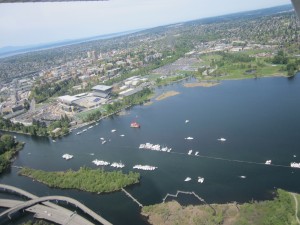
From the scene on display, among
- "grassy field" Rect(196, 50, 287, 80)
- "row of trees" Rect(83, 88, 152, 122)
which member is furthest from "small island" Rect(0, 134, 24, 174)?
"grassy field" Rect(196, 50, 287, 80)

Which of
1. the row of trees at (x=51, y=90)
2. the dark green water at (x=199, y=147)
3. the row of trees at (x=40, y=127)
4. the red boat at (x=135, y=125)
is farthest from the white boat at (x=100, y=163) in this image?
the row of trees at (x=51, y=90)

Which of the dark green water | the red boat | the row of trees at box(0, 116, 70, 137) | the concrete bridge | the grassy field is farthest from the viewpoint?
the grassy field

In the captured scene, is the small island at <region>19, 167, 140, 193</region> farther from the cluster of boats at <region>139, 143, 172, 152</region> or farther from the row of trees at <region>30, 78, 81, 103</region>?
the row of trees at <region>30, 78, 81, 103</region>

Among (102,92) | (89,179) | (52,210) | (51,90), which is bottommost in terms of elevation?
(51,90)

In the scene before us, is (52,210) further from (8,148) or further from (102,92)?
(102,92)

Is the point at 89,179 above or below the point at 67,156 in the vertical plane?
above

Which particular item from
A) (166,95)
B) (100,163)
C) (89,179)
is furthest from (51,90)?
(89,179)

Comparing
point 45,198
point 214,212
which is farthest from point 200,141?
point 45,198

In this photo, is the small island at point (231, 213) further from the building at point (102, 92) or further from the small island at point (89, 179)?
the building at point (102, 92)
